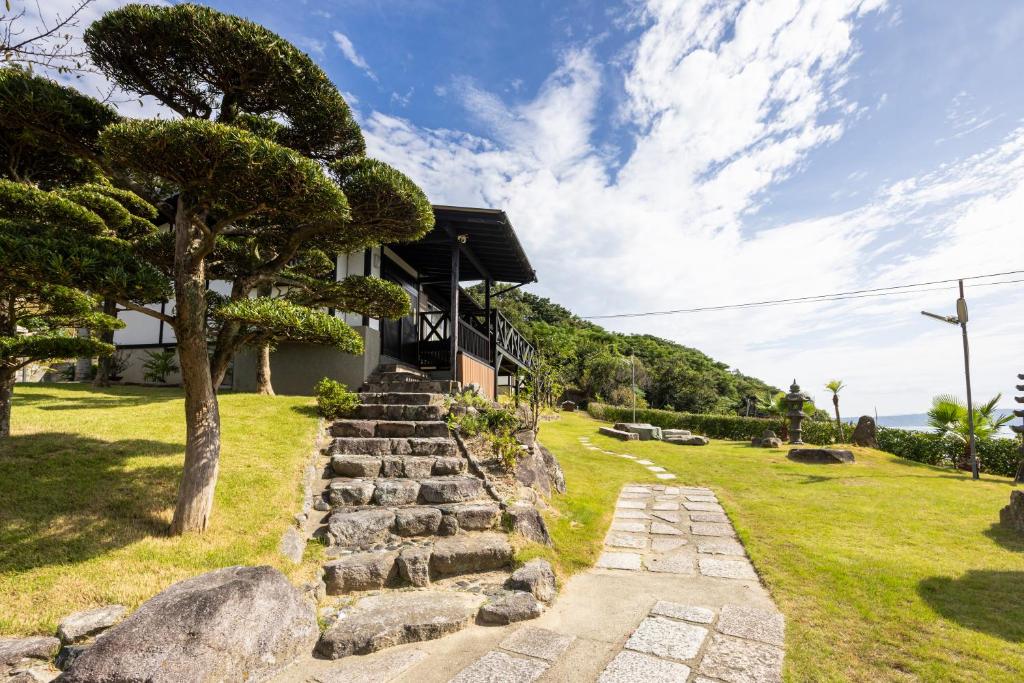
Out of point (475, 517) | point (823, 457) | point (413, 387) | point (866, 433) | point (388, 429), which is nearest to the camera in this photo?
point (475, 517)

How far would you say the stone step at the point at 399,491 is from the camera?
17.0 ft

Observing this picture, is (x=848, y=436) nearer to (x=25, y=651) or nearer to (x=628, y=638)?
(x=628, y=638)

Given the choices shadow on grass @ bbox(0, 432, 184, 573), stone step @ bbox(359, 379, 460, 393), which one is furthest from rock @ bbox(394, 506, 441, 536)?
stone step @ bbox(359, 379, 460, 393)

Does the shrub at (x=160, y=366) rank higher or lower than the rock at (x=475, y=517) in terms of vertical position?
higher

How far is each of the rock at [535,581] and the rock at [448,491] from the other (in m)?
1.47

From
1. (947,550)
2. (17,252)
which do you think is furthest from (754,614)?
(17,252)

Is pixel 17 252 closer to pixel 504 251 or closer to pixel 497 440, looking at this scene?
pixel 497 440

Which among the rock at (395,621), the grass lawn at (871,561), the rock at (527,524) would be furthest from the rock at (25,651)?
the rock at (527,524)

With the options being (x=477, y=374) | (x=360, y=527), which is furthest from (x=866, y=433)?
(x=360, y=527)

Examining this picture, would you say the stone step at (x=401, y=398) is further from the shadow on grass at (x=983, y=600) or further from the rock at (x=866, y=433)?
the rock at (x=866, y=433)

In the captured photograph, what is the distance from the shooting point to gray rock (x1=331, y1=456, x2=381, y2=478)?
579cm

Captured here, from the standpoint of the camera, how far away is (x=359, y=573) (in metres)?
3.92

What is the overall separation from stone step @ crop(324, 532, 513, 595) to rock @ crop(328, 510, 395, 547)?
0.72 feet

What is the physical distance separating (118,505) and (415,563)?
2787 millimetres
